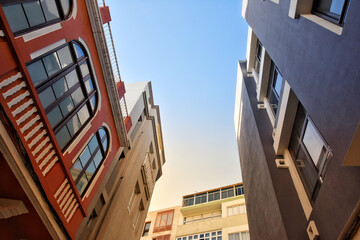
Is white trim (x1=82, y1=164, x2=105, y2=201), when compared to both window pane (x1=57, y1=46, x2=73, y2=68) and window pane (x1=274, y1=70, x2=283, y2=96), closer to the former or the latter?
window pane (x1=57, y1=46, x2=73, y2=68)

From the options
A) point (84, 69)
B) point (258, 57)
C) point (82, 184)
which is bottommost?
point (82, 184)

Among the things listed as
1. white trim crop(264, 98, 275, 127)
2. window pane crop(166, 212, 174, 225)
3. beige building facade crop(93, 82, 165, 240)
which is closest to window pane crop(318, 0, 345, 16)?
white trim crop(264, 98, 275, 127)

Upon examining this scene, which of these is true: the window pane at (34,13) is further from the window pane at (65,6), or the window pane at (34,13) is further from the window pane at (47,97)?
the window pane at (47,97)

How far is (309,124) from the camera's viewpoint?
8250 millimetres

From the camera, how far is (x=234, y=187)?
40344mm

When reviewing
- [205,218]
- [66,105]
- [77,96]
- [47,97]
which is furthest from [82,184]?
[205,218]

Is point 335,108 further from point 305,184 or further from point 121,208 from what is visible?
point 121,208

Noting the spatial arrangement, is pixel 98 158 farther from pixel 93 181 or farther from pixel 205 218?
pixel 205 218

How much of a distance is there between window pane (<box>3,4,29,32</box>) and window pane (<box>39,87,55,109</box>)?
1950 millimetres

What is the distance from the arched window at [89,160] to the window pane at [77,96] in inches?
78.1

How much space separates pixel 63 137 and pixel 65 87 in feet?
6.10

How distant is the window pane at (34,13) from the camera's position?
686cm

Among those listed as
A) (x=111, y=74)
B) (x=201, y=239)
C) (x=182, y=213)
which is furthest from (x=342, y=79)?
(x=182, y=213)

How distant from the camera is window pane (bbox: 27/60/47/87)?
7084 millimetres
